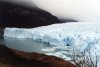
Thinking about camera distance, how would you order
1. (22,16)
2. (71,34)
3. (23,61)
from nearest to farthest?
(23,61) < (22,16) < (71,34)

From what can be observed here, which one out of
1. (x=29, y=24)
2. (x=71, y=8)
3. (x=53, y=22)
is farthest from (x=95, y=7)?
(x=29, y=24)

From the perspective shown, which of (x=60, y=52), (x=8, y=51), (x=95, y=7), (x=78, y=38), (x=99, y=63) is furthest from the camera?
(x=78, y=38)

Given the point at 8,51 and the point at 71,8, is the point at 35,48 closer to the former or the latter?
the point at 71,8

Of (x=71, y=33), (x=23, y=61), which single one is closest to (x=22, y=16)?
(x=71, y=33)

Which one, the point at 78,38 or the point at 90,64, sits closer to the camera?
the point at 90,64

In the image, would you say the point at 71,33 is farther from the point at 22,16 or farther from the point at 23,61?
the point at 23,61

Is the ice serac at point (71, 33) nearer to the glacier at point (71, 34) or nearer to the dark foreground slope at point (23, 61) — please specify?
the glacier at point (71, 34)

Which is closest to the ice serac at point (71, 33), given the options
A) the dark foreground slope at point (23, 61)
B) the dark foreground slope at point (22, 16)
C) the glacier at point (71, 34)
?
the glacier at point (71, 34)

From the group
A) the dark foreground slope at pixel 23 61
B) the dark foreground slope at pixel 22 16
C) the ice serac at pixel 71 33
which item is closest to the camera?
the dark foreground slope at pixel 23 61
